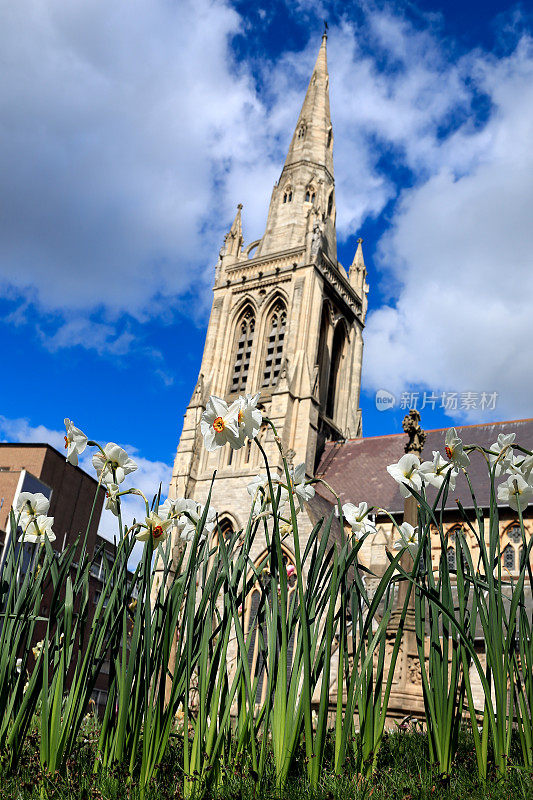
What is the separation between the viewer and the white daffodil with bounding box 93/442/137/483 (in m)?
4.21

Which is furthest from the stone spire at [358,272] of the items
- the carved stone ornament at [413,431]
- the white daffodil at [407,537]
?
the white daffodil at [407,537]

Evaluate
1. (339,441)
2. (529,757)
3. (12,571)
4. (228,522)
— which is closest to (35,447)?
(228,522)

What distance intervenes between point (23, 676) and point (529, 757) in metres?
2.90

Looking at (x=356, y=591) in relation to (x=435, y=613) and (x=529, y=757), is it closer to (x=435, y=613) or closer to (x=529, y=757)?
(x=435, y=613)

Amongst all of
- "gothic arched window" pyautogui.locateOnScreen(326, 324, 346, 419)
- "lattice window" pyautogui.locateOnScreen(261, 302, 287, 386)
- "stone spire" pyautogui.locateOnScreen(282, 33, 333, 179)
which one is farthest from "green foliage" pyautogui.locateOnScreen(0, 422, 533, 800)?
"stone spire" pyautogui.locateOnScreen(282, 33, 333, 179)

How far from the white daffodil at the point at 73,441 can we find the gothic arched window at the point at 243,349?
30.1 meters

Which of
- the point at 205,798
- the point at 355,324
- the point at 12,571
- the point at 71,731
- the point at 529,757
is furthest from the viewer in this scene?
the point at 355,324

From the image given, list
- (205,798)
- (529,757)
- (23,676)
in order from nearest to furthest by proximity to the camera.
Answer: (205,798), (529,757), (23,676)

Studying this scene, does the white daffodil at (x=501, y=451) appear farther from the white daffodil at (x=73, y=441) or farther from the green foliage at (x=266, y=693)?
the white daffodil at (x=73, y=441)

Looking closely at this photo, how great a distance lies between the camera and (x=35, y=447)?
1222 inches

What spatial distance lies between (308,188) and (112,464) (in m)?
38.8

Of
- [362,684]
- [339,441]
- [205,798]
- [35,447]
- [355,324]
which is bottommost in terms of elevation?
[205,798]

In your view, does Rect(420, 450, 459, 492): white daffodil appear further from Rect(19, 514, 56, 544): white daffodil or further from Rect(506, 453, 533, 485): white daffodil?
Rect(19, 514, 56, 544): white daffodil

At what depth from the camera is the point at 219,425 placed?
3549mm
